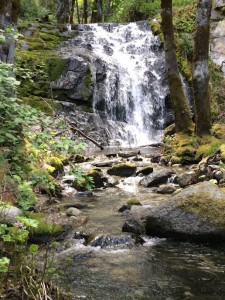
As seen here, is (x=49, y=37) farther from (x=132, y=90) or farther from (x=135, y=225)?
(x=135, y=225)

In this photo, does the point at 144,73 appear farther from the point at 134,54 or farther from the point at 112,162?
the point at 112,162

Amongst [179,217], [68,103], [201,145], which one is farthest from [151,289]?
[68,103]

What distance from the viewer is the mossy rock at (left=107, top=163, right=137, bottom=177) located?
33.6ft

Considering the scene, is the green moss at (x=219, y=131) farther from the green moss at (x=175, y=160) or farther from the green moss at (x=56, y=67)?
the green moss at (x=56, y=67)

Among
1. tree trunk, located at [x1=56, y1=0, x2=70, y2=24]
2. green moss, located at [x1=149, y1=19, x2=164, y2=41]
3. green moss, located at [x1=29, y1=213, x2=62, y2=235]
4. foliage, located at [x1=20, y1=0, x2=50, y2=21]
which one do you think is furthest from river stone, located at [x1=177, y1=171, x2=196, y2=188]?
tree trunk, located at [x1=56, y1=0, x2=70, y2=24]

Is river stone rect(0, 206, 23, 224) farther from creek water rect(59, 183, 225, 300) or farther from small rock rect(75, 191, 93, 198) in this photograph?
small rock rect(75, 191, 93, 198)

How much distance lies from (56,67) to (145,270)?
1500 centimetres

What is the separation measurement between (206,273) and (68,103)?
1420cm

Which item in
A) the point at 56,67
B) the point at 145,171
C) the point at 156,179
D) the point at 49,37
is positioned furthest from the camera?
the point at 49,37

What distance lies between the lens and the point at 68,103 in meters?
17.8

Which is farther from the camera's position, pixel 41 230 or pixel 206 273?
pixel 41 230

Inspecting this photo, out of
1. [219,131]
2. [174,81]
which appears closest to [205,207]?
[219,131]

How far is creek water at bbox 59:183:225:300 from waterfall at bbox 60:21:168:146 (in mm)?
12076

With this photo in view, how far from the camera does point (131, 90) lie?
62.8 feet
